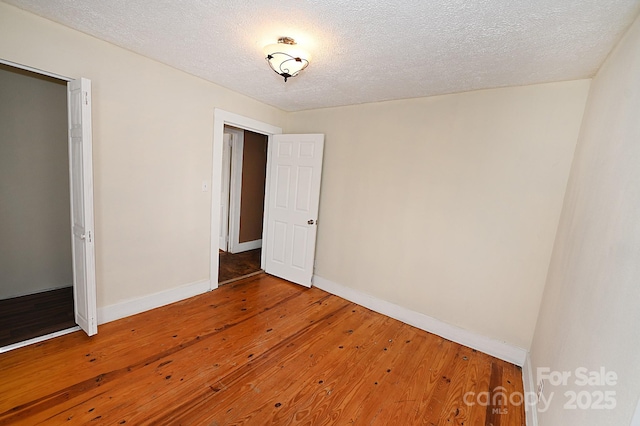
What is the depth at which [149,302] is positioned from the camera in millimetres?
2674

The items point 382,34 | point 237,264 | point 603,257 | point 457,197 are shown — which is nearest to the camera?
point 603,257

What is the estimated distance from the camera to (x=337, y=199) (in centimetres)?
341

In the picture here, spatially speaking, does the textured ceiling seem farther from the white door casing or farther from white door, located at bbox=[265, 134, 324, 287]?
the white door casing

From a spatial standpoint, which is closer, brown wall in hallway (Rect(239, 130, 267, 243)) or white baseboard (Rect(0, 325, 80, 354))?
white baseboard (Rect(0, 325, 80, 354))

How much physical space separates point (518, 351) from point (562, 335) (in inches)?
43.3

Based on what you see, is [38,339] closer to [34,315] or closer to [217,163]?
[34,315]

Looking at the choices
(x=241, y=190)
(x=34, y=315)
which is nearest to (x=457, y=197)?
(x=241, y=190)

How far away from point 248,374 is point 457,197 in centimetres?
241

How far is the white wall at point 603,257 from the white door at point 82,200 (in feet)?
10.1

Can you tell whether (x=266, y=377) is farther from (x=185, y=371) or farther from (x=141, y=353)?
(x=141, y=353)

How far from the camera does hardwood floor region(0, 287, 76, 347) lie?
84.0 inches

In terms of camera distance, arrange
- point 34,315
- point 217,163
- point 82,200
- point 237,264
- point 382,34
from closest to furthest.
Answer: point 382,34 < point 82,200 < point 34,315 < point 217,163 < point 237,264

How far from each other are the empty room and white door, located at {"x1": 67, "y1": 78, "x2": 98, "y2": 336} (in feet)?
0.08

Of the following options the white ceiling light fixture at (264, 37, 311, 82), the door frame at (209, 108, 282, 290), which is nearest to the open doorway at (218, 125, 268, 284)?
the door frame at (209, 108, 282, 290)
